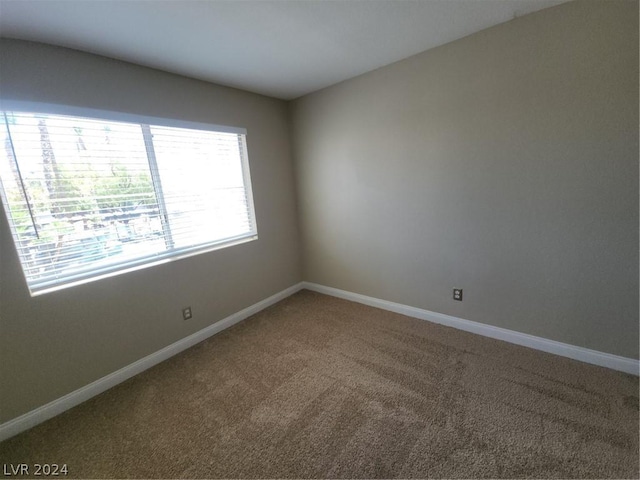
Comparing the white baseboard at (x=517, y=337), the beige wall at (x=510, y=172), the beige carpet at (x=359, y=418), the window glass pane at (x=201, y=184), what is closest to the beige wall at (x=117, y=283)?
the window glass pane at (x=201, y=184)

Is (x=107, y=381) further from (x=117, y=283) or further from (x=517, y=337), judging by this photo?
(x=517, y=337)

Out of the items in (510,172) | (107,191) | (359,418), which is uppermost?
(107,191)

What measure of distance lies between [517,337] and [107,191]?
3.40 m

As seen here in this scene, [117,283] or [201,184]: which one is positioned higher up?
[201,184]

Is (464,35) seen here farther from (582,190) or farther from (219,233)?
(219,233)

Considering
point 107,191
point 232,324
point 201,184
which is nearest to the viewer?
point 107,191

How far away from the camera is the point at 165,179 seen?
2.29 metres

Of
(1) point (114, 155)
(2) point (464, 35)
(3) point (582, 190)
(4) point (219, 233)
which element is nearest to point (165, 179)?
(1) point (114, 155)

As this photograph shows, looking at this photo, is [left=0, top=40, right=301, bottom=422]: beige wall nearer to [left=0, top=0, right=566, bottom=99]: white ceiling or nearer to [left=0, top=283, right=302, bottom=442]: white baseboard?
[left=0, top=283, right=302, bottom=442]: white baseboard

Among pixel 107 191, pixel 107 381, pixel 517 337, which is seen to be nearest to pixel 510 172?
pixel 517 337

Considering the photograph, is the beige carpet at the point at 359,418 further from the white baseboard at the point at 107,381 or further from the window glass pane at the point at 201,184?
the window glass pane at the point at 201,184

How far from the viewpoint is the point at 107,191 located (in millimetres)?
1966

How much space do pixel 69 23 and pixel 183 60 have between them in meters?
0.67

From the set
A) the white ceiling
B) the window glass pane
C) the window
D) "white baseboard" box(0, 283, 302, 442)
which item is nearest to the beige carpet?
"white baseboard" box(0, 283, 302, 442)
